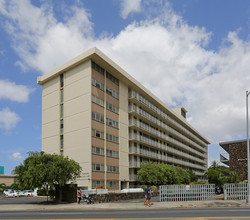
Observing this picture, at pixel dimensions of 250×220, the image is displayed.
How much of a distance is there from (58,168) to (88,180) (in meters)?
14.0

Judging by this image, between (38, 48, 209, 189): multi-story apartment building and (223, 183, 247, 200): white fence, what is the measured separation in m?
21.1

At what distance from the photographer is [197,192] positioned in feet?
111

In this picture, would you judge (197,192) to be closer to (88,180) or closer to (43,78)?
(88,180)

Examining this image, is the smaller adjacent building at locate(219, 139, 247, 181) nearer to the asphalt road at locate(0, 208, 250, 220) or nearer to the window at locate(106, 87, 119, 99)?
the window at locate(106, 87, 119, 99)

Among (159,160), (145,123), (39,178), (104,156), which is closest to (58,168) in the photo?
(39,178)

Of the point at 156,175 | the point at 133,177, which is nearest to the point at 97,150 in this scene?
the point at 133,177

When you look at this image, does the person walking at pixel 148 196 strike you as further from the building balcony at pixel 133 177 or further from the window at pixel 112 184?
the building balcony at pixel 133 177

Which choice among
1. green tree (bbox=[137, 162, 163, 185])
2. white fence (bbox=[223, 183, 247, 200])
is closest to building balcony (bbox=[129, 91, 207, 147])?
green tree (bbox=[137, 162, 163, 185])

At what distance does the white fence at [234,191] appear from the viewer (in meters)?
33.8

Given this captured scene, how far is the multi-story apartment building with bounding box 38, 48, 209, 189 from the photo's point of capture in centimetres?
4966

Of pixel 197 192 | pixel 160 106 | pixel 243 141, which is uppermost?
pixel 160 106

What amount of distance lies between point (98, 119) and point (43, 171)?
63.6 feet

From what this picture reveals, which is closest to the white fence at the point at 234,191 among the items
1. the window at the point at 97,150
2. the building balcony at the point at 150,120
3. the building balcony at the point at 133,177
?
the window at the point at 97,150

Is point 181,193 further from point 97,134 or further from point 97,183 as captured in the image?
point 97,134
